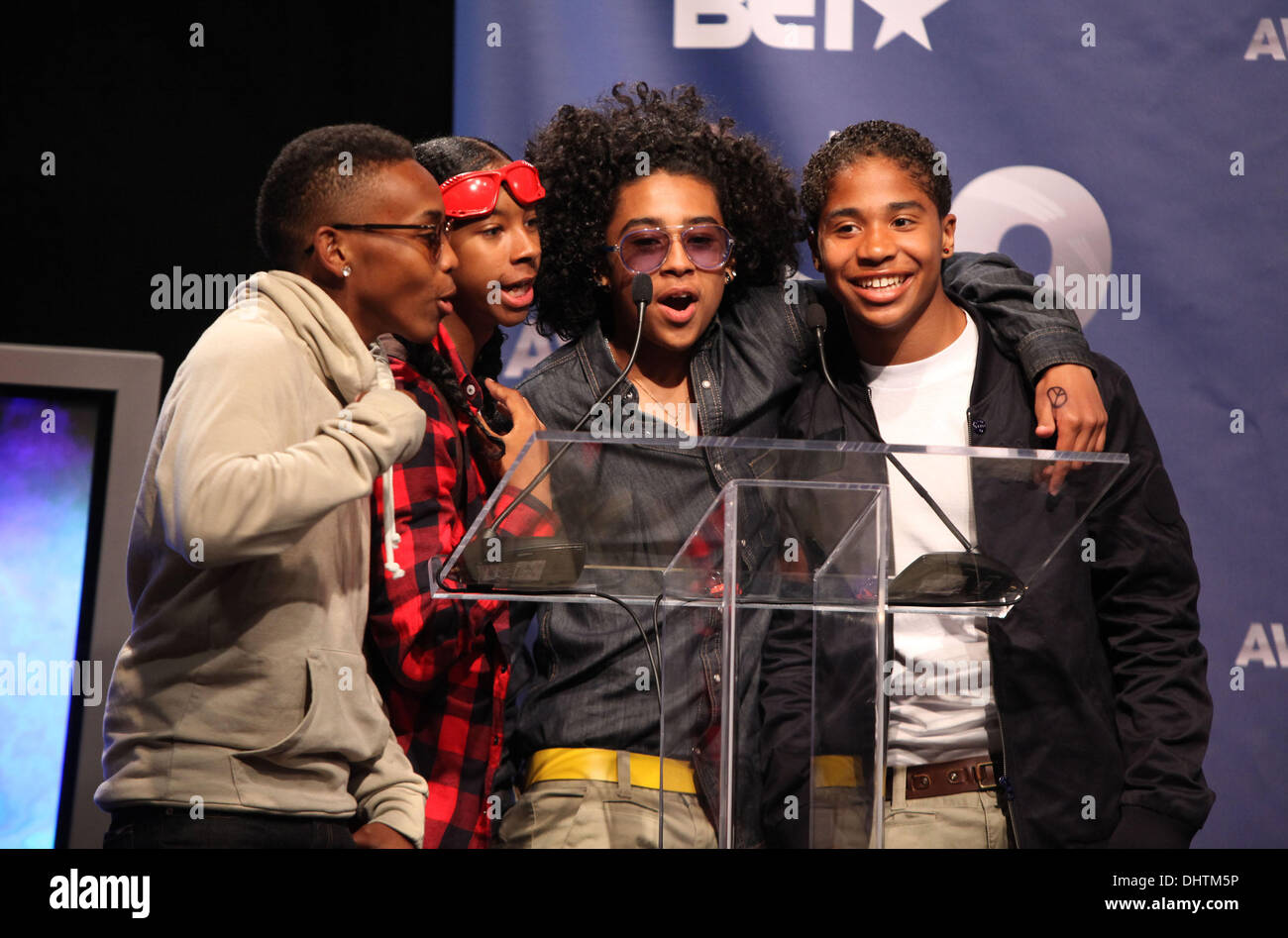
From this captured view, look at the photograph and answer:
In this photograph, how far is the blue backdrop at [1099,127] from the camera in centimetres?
303

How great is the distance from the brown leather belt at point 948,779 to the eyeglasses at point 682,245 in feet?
3.51

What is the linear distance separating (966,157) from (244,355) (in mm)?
1961

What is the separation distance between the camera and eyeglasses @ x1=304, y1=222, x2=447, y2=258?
2.09 meters

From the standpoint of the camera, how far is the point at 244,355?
175 cm

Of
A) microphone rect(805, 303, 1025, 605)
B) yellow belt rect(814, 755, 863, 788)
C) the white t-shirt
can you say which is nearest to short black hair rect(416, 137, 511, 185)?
the white t-shirt

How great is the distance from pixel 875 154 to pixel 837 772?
1.42 m

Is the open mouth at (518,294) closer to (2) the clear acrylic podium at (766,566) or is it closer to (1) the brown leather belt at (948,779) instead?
(2) the clear acrylic podium at (766,566)

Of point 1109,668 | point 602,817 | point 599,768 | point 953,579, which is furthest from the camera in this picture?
point 1109,668

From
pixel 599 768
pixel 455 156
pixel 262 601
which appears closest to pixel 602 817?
pixel 599 768

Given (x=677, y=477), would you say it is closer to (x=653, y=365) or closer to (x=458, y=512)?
(x=458, y=512)

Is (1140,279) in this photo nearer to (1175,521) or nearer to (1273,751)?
(1175,521)

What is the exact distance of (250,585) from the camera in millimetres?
1796

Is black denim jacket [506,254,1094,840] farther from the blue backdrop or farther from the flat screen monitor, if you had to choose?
the flat screen monitor

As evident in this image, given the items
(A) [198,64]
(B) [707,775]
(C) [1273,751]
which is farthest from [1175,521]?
(A) [198,64]
